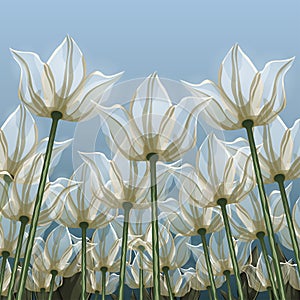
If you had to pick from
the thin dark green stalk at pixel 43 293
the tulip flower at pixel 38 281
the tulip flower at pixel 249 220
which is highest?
the tulip flower at pixel 249 220

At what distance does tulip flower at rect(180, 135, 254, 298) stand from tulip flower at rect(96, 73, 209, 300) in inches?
2.5

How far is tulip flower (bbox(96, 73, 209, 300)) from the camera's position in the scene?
0.47 metres

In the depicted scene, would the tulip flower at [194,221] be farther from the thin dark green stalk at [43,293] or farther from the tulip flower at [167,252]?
the thin dark green stalk at [43,293]

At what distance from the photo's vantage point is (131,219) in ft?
1.76

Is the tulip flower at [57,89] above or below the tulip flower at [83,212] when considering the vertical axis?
above

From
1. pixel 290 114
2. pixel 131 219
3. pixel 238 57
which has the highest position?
pixel 290 114

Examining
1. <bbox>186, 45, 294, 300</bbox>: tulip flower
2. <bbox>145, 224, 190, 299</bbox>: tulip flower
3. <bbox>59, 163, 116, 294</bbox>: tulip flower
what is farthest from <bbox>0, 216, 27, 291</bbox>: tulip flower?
<bbox>186, 45, 294, 300</bbox>: tulip flower

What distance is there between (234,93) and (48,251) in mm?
364

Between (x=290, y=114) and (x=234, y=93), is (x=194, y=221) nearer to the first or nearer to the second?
(x=234, y=93)

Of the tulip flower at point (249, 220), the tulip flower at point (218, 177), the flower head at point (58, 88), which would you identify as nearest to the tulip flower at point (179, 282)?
the tulip flower at point (249, 220)

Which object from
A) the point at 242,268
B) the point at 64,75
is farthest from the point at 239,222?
the point at 64,75

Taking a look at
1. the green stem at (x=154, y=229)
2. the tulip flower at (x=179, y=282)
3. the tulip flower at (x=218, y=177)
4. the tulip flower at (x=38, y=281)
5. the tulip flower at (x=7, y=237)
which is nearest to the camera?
the green stem at (x=154, y=229)

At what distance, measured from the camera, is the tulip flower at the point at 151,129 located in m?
0.47

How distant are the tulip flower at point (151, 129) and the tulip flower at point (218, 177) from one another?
63mm
